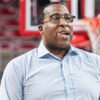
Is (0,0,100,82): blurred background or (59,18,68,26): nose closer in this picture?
(59,18,68,26): nose

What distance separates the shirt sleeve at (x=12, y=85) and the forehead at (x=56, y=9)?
344 millimetres

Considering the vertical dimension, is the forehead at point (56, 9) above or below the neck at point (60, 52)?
above

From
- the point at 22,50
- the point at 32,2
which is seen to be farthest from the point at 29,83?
the point at 22,50

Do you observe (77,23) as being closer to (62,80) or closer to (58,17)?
(58,17)

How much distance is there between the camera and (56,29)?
7.07ft

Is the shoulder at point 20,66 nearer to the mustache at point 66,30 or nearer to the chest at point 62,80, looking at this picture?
the chest at point 62,80

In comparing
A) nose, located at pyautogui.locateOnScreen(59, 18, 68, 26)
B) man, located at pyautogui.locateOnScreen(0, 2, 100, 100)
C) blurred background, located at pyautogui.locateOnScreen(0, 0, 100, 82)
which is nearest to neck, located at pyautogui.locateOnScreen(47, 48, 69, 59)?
man, located at pyautogui.locateOnScreen(0, 2, 100, 100)

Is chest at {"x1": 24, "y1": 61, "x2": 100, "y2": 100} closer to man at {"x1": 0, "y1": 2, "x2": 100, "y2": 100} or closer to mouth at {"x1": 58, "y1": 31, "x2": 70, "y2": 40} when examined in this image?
man at {"x1": 0, "y1": 2, "x2": 100, "y2": 100}

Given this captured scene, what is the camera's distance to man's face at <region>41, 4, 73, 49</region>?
2139 mm

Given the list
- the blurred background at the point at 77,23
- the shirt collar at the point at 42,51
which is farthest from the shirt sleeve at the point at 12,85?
the blurred background at the point at 77,23

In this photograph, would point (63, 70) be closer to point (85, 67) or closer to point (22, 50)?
point (85, 67)

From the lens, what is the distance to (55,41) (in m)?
2.16

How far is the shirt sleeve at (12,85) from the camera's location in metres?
2.05

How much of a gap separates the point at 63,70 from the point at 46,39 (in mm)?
201
